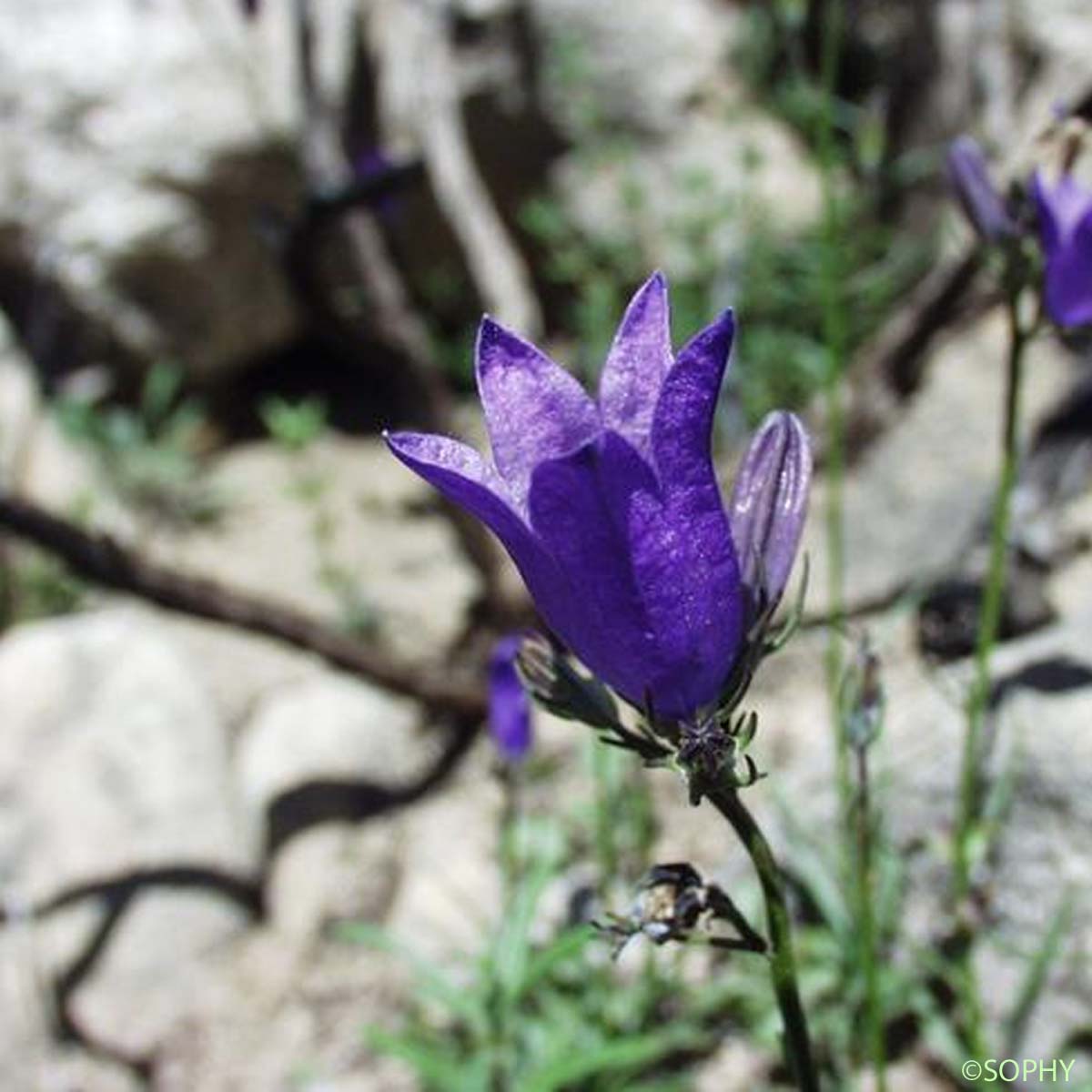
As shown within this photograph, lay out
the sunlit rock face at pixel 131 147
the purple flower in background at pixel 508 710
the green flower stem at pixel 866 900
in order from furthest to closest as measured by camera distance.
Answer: the sunlit rock face at pixel 131 147 < the purple flower in background at pixel 508 710 < the green flower stem at pixel 866 900

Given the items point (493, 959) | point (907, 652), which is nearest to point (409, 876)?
point (493, 959)

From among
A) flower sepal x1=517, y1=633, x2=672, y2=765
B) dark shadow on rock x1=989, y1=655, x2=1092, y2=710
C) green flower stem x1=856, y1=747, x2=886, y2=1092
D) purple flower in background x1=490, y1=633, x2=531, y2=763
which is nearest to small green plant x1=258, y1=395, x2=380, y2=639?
purple flower in background x1=490, y1=633, x2=531, y2=763

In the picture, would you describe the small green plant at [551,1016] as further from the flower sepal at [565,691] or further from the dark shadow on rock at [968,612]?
the flower sepal at [565,691]

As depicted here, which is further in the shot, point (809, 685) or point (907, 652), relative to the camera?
point (809, 685)

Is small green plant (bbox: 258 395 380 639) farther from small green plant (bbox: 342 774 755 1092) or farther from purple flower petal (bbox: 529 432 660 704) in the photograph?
purple flower petal (bbox: 529 432 660 704)

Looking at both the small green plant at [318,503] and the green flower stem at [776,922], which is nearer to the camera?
the green flower stem at [776,922]

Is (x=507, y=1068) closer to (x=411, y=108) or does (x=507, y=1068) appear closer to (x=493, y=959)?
(x=493, y=959)

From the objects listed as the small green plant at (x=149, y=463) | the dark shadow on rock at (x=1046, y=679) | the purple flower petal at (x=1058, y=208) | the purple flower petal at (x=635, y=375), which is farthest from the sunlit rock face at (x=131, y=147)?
the purple flower petal at (x=635, y=375)
